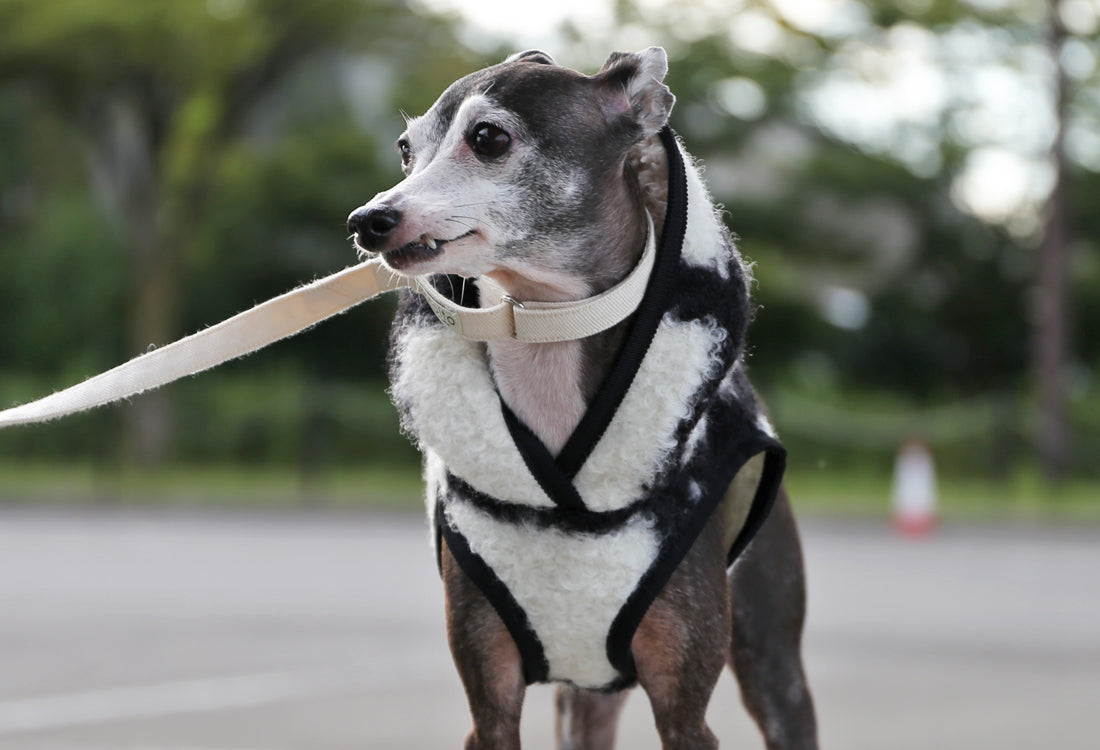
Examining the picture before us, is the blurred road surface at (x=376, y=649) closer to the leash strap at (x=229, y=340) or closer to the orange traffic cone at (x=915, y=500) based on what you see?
the orange traffic cone at (x=915, y=500)

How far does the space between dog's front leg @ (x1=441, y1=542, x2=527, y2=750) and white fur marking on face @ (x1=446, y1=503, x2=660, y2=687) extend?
70mm

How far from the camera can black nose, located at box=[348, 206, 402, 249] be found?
2496 millimetres

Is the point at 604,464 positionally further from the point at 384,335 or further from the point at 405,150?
the point at 384,335

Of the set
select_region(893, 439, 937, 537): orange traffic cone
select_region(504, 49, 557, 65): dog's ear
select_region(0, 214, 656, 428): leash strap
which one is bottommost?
select_region(0, 214, 656, 428): leash strap

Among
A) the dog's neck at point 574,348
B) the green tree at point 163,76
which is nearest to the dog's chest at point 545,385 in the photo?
the dog's neck at point 574,348

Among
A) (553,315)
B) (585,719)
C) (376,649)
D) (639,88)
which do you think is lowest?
(585,719)

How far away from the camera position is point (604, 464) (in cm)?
282

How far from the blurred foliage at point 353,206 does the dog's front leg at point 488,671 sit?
57.9 feet

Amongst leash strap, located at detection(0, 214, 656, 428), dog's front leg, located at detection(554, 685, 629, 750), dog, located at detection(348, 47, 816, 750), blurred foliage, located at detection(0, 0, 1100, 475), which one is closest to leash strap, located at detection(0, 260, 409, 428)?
leash strap, located at detection(0, 214, 656, 428)

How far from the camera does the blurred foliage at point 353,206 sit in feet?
70.9

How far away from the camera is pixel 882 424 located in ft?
71.1

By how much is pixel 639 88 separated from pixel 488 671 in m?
1.10

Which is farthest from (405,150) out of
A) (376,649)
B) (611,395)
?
(376,649)

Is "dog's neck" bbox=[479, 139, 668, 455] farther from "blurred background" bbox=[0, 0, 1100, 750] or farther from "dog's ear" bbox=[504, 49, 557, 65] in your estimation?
"blurred background" bbox=[0, 0, 1100, 750]
